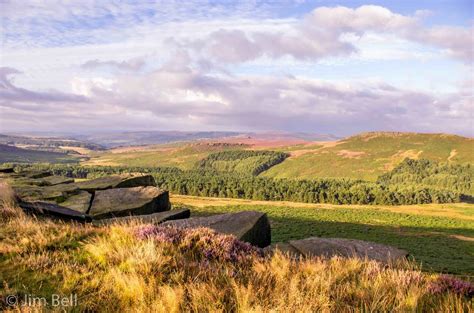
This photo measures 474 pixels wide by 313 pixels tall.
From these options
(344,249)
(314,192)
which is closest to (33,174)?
(344,249)

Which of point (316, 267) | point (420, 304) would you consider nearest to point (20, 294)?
point (316, 267)

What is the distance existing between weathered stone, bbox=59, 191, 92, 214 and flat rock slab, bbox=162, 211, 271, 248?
5847 mm

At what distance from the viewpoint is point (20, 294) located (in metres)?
5.99

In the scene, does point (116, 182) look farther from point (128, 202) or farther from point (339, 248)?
point (339, 248)

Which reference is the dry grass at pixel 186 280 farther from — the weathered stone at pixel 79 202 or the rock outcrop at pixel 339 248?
the weathered stone at pixel 79 202

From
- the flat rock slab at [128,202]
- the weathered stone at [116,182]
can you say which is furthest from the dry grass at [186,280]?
the weathered stone at [116,182]

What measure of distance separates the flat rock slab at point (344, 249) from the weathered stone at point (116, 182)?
47.7ft

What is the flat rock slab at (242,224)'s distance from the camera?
14266 mm

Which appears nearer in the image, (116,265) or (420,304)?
(420,304)

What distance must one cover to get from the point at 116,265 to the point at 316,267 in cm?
422

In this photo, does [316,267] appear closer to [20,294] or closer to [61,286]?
[61,286]

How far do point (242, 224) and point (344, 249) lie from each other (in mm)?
4214

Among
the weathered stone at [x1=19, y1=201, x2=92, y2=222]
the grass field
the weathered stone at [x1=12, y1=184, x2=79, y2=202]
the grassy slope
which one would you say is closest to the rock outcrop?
the grassy slope

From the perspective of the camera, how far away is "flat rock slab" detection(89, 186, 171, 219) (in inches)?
727
